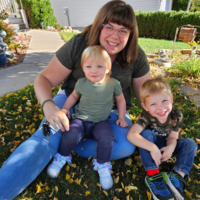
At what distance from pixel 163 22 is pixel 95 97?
10.4m

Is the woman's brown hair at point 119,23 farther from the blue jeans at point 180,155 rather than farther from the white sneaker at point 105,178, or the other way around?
the white sneaker at point 105,178

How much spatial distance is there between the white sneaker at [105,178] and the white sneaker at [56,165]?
362 mm

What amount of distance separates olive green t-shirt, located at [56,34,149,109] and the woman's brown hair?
0.25 ft

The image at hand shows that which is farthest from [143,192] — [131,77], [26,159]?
[131,77]

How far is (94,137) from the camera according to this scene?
5.71 feet

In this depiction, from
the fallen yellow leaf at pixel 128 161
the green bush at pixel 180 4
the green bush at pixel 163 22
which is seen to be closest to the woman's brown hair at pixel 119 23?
the fallen yellow leaf at pixel 128 161

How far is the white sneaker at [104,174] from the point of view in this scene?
157 centimetres

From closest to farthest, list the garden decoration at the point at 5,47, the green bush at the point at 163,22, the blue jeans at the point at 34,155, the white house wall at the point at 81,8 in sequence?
the blue jeans at the point at 34,155, the garden decoration at the point at 5,47, the green bush at the point at 163,22, the white house wall at the point at 81,8

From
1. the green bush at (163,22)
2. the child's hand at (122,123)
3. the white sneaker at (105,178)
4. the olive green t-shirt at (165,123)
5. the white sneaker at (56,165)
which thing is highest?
the olive green t-shirt at (165,123)

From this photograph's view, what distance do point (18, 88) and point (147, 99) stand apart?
2.75 meters

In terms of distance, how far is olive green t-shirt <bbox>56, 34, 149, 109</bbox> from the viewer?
1.81 meters

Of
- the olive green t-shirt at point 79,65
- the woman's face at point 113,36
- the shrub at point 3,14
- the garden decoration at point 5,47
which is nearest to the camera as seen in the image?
the woman's face at point 113,36

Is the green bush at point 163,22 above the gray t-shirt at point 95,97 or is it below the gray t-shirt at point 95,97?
below

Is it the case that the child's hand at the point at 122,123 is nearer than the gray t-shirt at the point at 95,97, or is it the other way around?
the gray t-shirt at the point at 95,97
